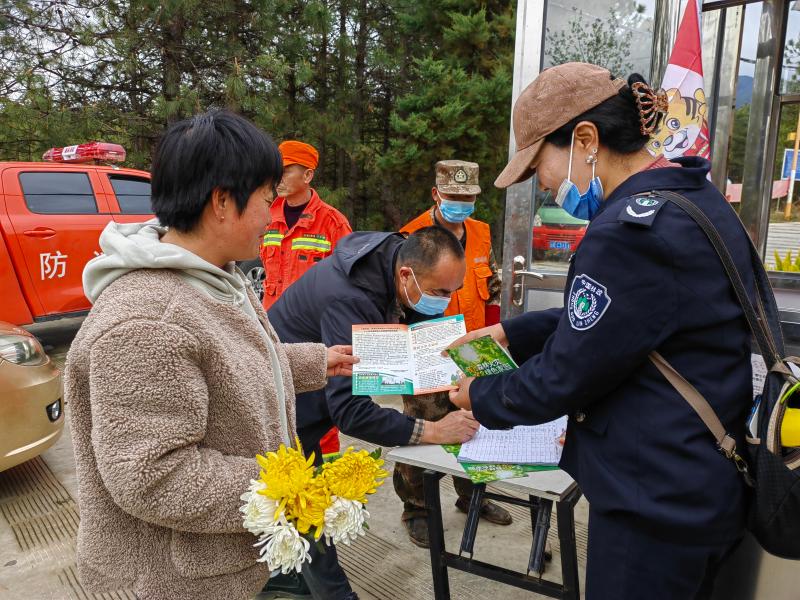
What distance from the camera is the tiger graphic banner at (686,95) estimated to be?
8.50ft

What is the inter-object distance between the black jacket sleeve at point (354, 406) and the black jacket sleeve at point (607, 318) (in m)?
0.76

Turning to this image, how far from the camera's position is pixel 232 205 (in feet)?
3.71

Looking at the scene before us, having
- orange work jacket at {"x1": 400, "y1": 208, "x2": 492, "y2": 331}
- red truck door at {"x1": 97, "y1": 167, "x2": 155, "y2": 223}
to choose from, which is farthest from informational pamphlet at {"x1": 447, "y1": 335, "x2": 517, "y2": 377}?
red truck door at {"x1": 97, "y1": 167, "x2": 155, "y2": 223}

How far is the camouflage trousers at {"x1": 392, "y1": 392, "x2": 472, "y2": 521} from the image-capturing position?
115 inches

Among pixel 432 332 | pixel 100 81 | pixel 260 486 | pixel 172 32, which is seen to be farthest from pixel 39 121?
pixel 260 486

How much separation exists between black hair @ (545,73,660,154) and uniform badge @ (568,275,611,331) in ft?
1.22

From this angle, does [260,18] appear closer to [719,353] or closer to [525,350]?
[525,350]

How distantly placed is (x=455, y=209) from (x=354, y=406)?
1870 mm

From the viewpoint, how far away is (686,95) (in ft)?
8.71

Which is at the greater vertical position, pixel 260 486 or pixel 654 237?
pixel 654 237

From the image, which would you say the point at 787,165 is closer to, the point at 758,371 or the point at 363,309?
the point at 758,371

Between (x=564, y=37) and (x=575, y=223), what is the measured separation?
952 mm

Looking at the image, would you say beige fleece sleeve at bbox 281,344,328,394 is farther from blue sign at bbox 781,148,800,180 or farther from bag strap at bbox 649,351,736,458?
blue sign at bbox 781,148,800,180

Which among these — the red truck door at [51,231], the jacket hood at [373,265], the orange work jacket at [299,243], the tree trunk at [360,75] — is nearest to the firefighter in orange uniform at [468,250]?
the orange work jacket at [299,243]
